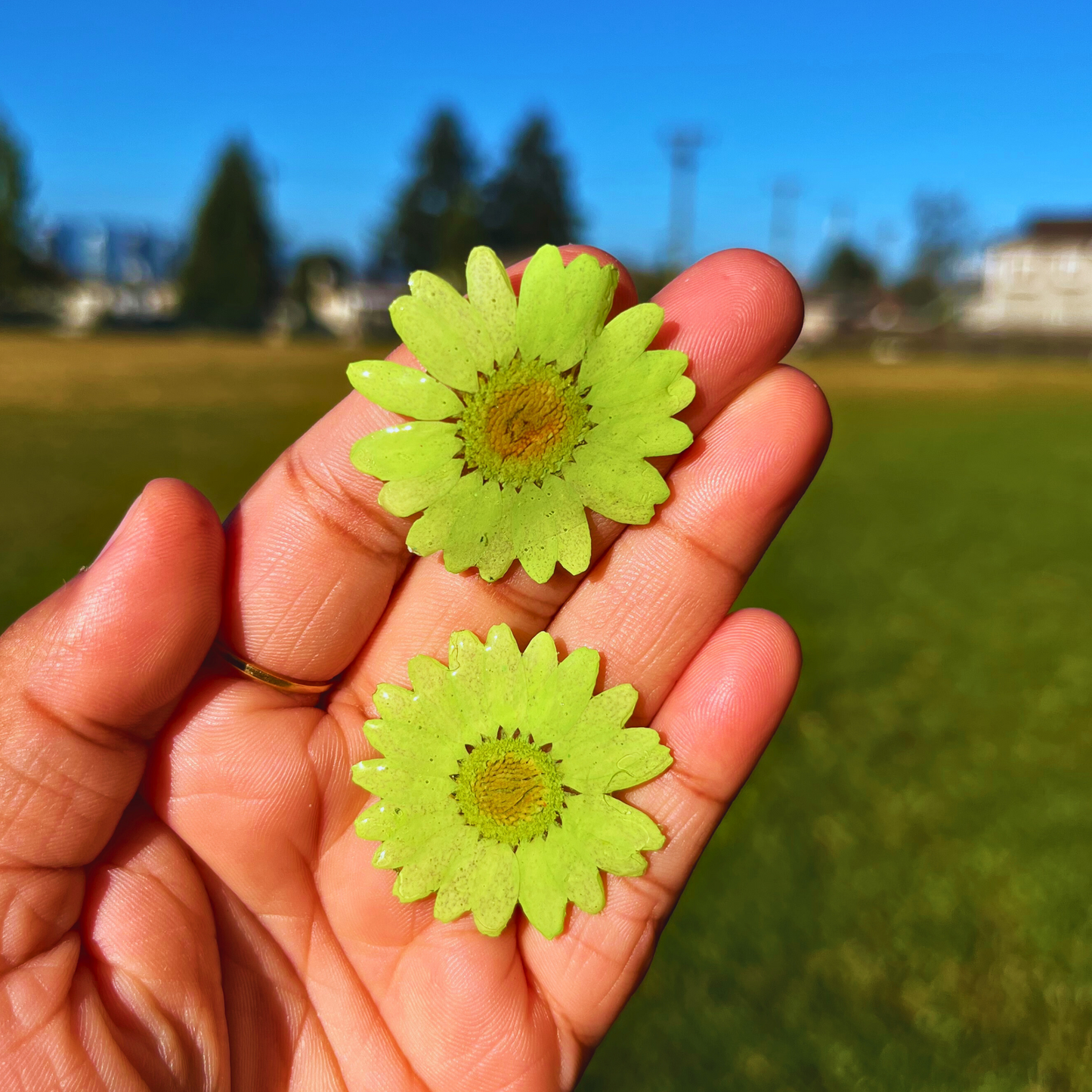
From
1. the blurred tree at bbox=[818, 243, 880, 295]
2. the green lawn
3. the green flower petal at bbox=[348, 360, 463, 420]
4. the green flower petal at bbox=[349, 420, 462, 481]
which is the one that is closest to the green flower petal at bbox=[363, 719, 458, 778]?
the green flower petal at bbox=[349, 420, 462, 481]

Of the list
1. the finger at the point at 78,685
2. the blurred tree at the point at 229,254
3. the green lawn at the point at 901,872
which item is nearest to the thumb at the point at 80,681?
the finger at the point at 78,685

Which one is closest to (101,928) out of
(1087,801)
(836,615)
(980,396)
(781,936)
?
(781,936)

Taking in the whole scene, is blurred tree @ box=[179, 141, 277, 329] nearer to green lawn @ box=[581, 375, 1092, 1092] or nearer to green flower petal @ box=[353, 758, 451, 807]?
green lawn @ box=[581, 375, 1092, 1092]

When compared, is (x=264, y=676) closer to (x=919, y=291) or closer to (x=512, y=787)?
(x=512, y=787)

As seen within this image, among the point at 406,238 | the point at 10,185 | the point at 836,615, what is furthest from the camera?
the point at 406,238

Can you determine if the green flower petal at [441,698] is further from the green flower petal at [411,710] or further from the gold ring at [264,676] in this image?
the gold ring at [264,676]

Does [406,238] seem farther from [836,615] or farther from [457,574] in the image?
[457,574]

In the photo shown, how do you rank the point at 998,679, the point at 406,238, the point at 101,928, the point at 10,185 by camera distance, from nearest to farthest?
the point at 101,928
the point at 998,679
the point at 10,185
the point at 406,238
